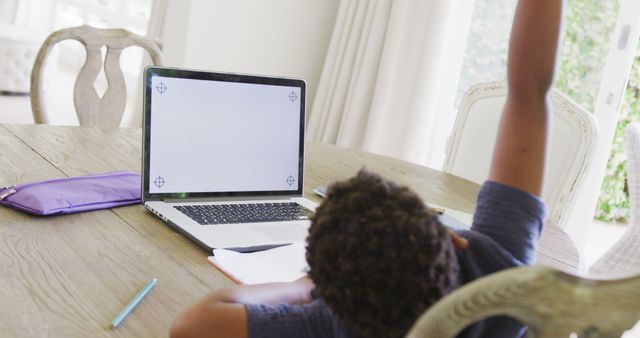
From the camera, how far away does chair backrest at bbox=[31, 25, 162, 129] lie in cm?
196

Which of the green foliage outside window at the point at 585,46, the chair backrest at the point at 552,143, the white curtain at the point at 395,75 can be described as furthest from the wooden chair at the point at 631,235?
the white curtain at the point at 395,75

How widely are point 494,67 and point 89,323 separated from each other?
2.77 m

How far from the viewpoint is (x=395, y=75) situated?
3424 millimetres

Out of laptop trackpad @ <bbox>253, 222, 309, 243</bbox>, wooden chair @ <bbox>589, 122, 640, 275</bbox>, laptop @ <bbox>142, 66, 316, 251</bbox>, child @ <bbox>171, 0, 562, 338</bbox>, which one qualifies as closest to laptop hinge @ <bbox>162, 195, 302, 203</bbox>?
laptop @ <bbox>142, 66, 316, 251</bbox>

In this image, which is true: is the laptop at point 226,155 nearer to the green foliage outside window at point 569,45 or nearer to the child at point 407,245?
the child at point 407,245

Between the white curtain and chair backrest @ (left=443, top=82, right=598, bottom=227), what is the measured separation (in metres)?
1.23

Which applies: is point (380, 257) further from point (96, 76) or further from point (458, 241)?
point (96, 76)

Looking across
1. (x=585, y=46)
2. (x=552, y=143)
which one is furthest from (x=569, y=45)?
(x=552, y=143)

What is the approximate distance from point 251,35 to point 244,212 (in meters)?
2.39

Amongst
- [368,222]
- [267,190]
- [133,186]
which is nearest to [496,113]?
[267,190]

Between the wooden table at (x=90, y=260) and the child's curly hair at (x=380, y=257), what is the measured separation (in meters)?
0.32

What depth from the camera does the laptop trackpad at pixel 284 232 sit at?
1175 millimetres

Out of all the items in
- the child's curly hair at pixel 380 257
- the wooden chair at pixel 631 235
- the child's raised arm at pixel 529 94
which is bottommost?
the wooden chair at pixel 631 235

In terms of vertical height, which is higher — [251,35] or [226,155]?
[251,35]
